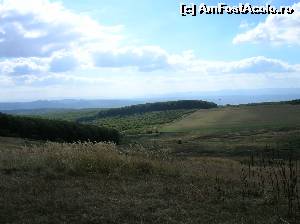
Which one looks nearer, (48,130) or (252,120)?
(48,130)

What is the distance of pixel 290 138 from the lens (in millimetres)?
64938

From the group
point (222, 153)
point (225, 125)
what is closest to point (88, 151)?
point (222, 153)

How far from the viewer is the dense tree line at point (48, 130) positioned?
71.0 metres

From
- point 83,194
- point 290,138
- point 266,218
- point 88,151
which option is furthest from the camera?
point 290,138

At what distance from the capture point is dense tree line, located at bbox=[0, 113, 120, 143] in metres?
71.0

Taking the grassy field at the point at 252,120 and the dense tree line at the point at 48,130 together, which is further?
the grassy field at the point at 252,120

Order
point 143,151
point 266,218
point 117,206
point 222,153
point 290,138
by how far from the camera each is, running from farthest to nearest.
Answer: point 290,138
point 222,153
point 143,151
point 117,206
point 266,218

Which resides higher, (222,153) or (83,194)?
(83,194)

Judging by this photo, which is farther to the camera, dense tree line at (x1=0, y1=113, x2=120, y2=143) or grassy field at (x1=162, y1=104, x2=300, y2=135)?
grassy field at (x1=162, y1=104, x2=300, y2=135)

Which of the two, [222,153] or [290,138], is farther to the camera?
[290,138]

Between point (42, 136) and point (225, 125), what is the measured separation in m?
38.7

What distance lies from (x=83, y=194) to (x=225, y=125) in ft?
285

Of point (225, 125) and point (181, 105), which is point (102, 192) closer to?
point (225, 125)

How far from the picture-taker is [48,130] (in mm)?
76562
